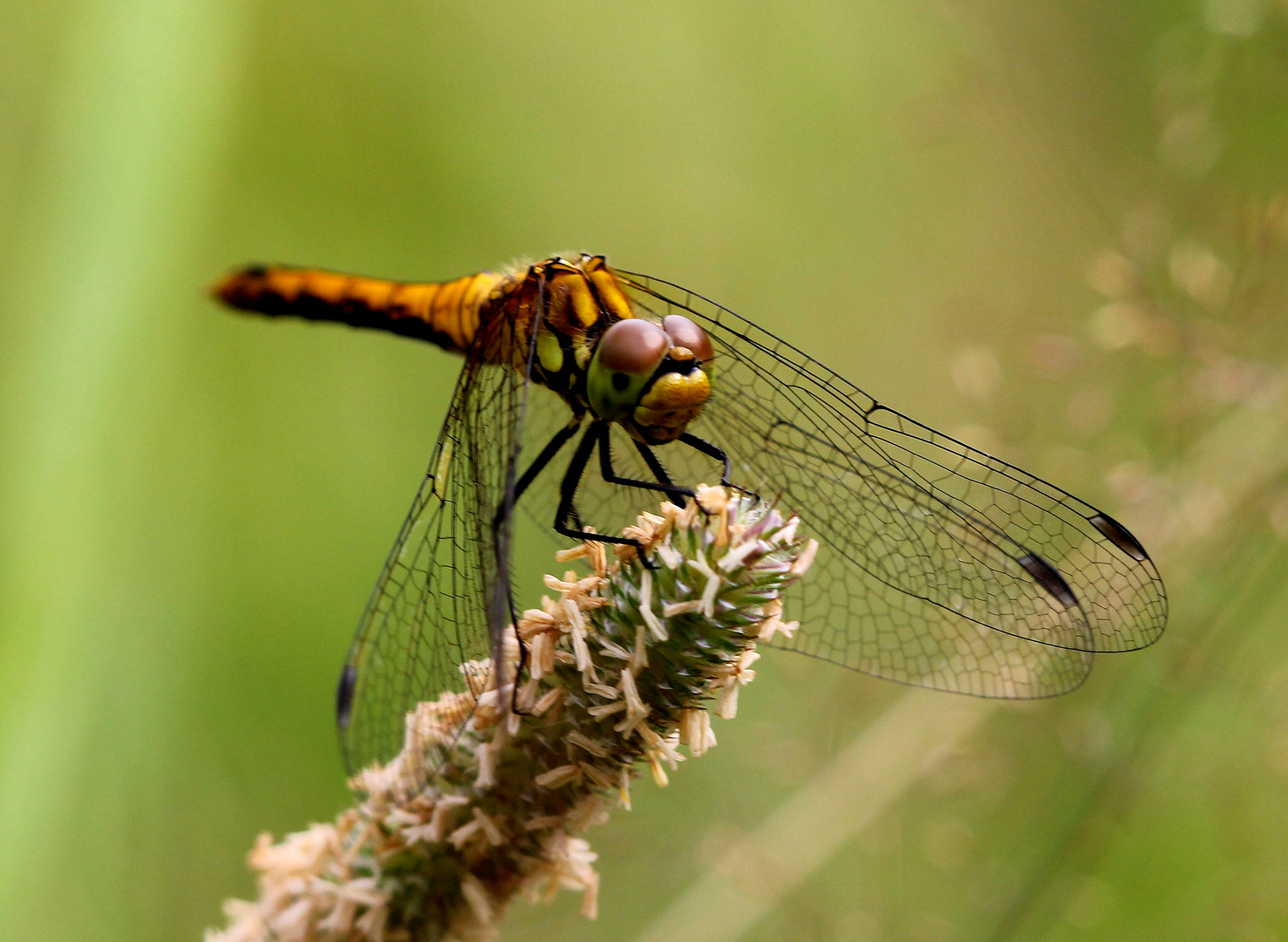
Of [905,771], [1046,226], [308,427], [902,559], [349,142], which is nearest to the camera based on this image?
[902,559]

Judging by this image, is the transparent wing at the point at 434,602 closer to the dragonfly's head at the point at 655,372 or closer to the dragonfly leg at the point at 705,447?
the dragonfly's head at the point at 655,372

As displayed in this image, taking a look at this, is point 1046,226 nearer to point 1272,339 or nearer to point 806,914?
point 1272,339

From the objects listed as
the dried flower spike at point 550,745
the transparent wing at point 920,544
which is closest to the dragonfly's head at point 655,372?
the transparent wing at point 920,544

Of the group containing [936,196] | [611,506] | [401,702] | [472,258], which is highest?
[936,196]

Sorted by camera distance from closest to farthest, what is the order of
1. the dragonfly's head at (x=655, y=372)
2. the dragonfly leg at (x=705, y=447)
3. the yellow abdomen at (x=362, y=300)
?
the dragonfly's head at (x=655, y=372) → the dragonfly leg at (x=705, y=447) → the yellow abdomen at (x=362, y=300)

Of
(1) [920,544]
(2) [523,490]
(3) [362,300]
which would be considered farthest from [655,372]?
(3) [362,300]

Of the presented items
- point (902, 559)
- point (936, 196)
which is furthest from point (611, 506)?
point (936, 196)
